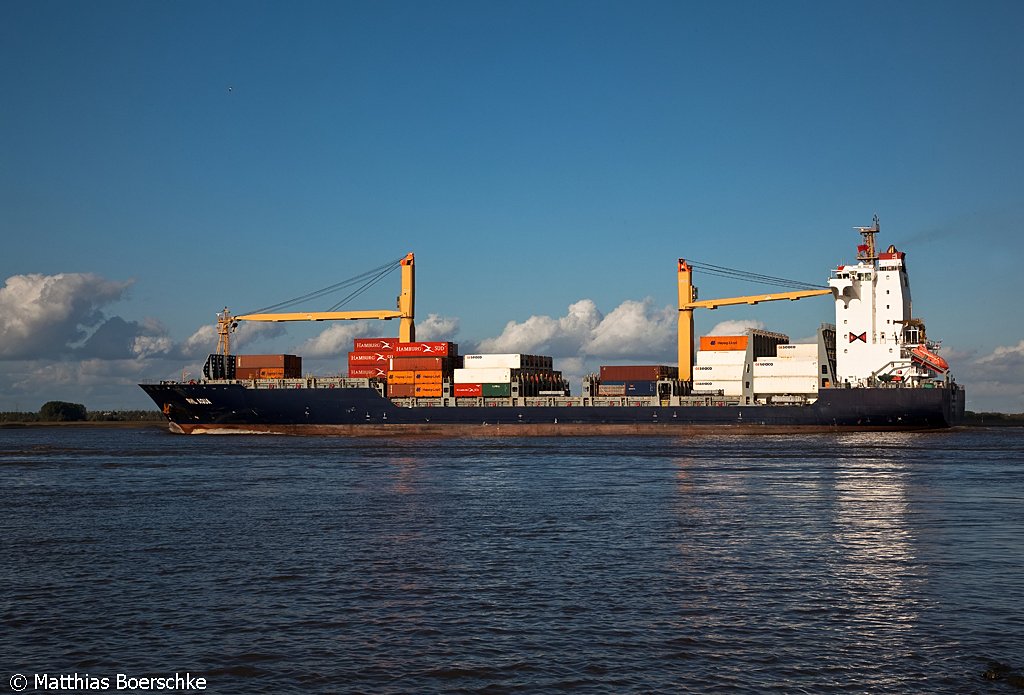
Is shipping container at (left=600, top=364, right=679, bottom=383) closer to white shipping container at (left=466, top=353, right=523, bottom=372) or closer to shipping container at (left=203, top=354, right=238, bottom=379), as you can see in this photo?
white shipping container at (left=466, top=353, right=523, bottom=372)

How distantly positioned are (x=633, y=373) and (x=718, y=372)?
8011 mm

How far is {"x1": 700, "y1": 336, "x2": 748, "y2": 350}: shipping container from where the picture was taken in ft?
271

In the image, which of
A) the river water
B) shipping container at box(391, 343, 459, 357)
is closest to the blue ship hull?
shipping container at box(391, 343, 459, 357)

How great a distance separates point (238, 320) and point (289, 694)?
87.9m

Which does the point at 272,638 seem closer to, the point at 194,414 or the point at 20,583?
the point at 20,583

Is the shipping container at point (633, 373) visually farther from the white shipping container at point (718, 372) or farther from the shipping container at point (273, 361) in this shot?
the shipping container at point (273, 361)

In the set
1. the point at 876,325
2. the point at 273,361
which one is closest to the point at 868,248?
the point at 876,325

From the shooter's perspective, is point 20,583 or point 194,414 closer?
point 20,583

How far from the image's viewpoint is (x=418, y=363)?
86062 mm

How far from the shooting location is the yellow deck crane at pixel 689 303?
84.9m

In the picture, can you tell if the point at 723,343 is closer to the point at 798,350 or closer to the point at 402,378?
the point at 798,350

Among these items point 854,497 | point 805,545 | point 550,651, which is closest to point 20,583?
point 550,651

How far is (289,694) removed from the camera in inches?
403

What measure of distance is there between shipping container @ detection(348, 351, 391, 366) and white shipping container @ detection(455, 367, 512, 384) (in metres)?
8.02
